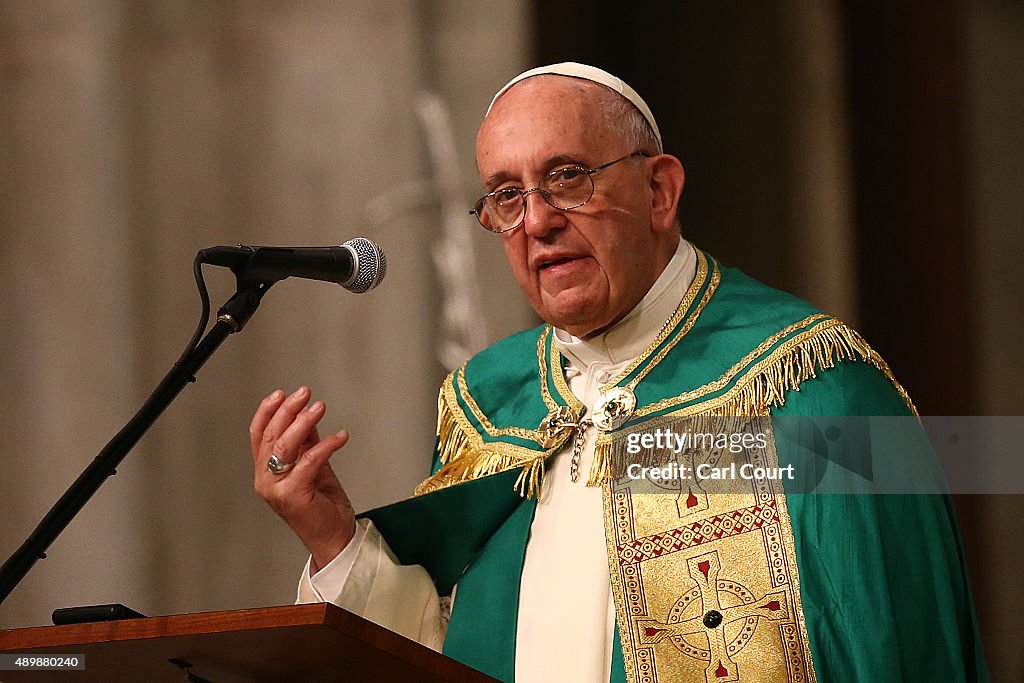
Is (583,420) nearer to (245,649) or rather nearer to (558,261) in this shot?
(558,261)

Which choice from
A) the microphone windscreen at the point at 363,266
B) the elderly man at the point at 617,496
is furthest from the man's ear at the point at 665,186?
the microphone windscreen at the point at 363,266

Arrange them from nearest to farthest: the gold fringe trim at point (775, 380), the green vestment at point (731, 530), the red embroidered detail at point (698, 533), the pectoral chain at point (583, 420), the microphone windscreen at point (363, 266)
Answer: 1. the microphone windscreen at point (363, 266)
2. the green vestment at point (731, 530)
3. the red embroidered detail at point (698, 533)
4. the gold fringe trim at point (775, 380)
5. the pectoral chain at point (583, 420)

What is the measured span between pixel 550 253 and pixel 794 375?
58 cm

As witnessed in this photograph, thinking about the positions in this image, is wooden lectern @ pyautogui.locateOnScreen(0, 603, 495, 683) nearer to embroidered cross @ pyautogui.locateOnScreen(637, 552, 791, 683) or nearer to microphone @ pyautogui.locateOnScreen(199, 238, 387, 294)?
microphone @ pyautogui.locateOnScreen(199, 238, 387, 294)

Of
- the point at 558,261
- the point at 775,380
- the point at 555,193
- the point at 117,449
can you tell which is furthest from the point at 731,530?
the point at 117,449

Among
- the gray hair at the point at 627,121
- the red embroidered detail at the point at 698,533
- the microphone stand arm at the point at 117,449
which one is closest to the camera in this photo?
the microphone stand arm at the point at 117,449

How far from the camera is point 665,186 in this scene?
3092 millimetres

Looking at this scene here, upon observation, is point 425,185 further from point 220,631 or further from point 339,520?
point 220,631

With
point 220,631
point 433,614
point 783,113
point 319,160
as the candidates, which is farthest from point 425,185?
point 220,631

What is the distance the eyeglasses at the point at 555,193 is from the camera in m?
2.94

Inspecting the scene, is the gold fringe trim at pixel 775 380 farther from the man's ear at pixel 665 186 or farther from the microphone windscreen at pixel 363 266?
the microphone windscreen at pixel 363 266

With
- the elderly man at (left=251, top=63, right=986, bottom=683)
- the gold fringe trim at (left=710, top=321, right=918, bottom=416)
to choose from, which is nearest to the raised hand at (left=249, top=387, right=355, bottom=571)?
the elderly man at (left=251, top=63, right=986, bottom=683)

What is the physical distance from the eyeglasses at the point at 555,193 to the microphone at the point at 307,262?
2.09 feet

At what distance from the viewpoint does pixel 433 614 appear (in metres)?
3.09
